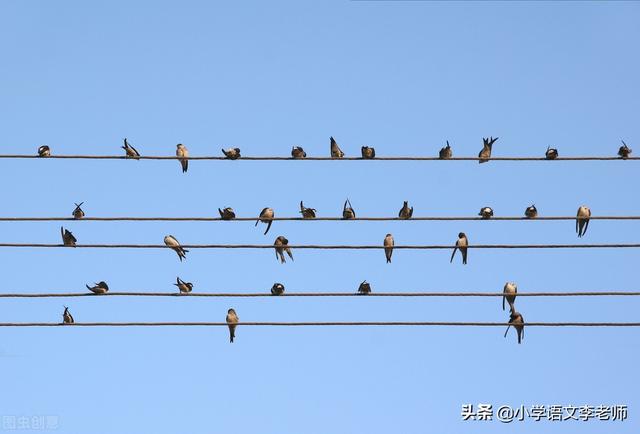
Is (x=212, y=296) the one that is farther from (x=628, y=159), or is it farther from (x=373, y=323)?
(x=628, y=159)

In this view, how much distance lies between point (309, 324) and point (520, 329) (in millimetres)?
4260

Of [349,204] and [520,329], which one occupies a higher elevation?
[349,204]

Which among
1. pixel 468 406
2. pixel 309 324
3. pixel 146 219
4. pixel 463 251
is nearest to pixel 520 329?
pixel 468 406

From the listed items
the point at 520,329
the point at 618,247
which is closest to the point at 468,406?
the point at 520,329

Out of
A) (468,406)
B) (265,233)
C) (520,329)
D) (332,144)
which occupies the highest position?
(332,144)

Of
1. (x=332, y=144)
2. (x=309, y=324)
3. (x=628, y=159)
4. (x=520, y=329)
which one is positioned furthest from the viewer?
(x=332, y=144)

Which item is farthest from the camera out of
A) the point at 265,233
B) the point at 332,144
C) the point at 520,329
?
the point at 332,144

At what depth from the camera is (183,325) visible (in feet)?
45.2

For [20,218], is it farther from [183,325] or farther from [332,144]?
[332,144]

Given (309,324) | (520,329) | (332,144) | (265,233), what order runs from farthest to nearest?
1. (332,144)
2. (265,233)
3. (520,329)
4. (309,324)

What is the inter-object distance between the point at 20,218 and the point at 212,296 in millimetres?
2219

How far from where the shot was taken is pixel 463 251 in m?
19.5

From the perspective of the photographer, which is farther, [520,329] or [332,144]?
[332,144]

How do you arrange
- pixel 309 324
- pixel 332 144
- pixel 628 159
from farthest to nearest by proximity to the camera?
pixel 332 144, pixel 628 159, pixel 309 324
